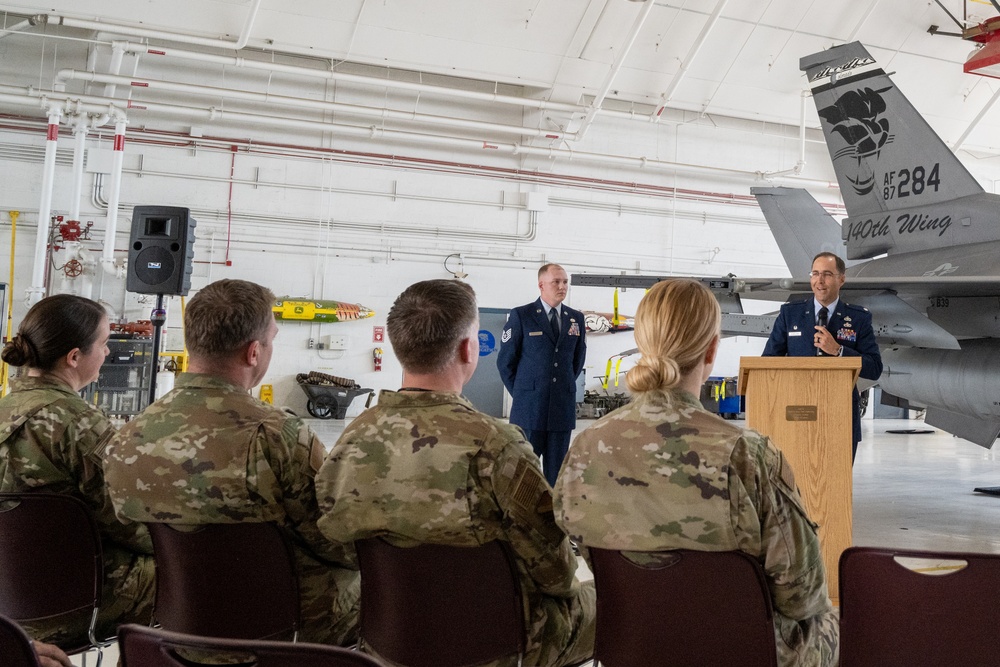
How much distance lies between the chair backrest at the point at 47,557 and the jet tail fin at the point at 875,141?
21.4 ft

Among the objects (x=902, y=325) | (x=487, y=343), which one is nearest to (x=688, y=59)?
(x=487, y=343)

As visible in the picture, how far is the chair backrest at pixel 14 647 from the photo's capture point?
97cm

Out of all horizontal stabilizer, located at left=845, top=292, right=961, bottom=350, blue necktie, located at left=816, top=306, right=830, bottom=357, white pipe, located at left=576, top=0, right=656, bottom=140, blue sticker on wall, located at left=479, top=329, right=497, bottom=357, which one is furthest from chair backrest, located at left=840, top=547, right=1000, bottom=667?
blue sticker on wall, located at left=479, top=329, right=497, bottom=357

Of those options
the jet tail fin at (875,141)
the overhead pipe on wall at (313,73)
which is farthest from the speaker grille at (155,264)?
the overhead pipe on wall at (313,73)

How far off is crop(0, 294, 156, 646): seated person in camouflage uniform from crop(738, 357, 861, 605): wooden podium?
2292 mm

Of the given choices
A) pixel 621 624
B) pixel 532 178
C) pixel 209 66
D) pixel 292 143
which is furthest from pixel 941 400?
pixel 209 66

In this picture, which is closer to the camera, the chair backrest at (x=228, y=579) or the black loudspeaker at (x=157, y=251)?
the chair backrest at (x=228, y=579)

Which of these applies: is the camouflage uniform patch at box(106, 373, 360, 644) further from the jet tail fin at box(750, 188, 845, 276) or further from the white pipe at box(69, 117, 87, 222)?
the white pipe at box(69, 117, 87, 222)

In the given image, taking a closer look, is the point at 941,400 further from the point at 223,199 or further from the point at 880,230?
the point at 223,199

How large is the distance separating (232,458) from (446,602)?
621 mm

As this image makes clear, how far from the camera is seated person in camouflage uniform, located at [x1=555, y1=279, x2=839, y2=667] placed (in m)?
1.51

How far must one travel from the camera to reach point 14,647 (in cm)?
98

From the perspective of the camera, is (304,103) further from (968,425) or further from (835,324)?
(968,425)

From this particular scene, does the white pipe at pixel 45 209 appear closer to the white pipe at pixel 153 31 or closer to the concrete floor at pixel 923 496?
the white pipe at pixel 153 31
